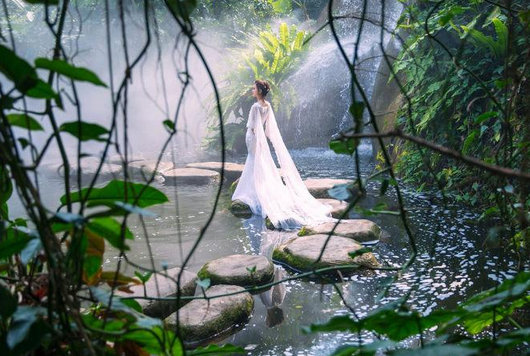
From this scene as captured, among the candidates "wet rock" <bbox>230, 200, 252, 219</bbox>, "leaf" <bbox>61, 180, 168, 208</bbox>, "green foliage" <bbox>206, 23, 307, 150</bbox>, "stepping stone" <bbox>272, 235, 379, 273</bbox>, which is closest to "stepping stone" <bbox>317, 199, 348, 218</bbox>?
"wet rock" <bbox>230, 200, 252, 219</bbox>

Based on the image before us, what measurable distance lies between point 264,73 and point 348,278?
9184mm

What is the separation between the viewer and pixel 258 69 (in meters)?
12.9

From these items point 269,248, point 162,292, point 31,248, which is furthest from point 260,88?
point 31,248

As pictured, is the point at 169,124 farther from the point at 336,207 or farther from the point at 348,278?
the point at 336,207

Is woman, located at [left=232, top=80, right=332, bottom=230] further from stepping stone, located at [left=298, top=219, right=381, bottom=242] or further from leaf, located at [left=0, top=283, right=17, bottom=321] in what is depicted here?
leaf, located at [left=0, top=283, right=17, bottom=321]

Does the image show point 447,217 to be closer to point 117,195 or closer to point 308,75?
point 117,195

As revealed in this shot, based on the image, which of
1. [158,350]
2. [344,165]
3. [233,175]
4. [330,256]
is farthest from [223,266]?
[344,165]

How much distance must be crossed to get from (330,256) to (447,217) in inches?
80.8

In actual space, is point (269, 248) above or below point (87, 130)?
below

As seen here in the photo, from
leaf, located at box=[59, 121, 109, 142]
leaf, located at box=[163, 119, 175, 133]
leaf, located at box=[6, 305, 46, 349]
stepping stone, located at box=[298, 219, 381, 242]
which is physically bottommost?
stepping stone, located at box=[298, 219, 381, 242]

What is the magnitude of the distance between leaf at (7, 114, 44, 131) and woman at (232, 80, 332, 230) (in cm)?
530

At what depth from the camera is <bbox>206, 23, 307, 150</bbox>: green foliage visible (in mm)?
12589

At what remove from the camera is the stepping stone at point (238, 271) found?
13.4 feet

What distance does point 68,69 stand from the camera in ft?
2.58
